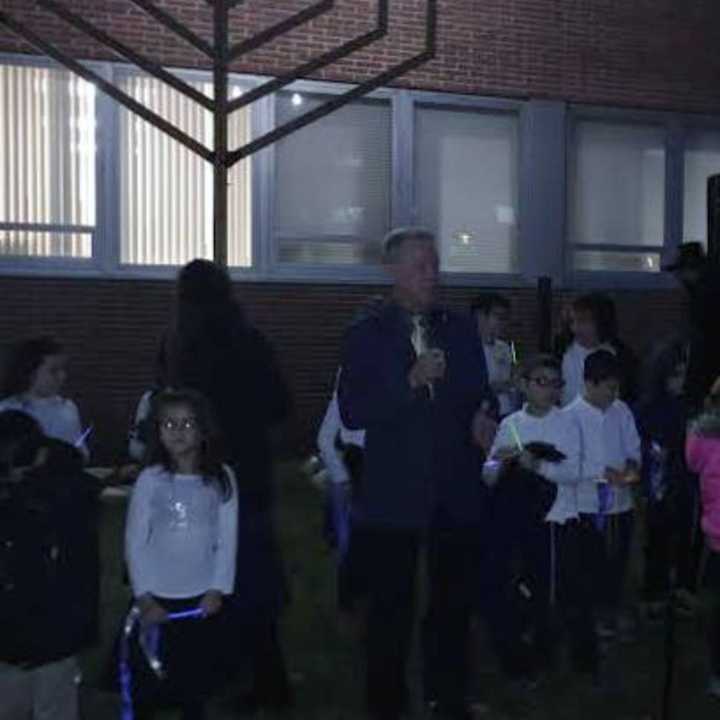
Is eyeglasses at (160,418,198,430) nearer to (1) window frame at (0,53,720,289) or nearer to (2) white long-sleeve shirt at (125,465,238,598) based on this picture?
(2) white long-sleeve shirt at (125,465,238,598)

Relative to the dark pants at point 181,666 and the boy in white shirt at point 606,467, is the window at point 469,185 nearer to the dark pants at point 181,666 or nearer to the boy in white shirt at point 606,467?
the boy in white shirt at point 606,467

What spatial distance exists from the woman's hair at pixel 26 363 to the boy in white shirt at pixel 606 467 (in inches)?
90.5

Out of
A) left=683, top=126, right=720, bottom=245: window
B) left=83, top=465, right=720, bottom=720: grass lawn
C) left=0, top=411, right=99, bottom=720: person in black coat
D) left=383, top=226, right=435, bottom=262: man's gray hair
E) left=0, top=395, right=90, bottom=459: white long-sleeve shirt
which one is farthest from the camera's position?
left=683, top=126, right=720, bottom=245: window

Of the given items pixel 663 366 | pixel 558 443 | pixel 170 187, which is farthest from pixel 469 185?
pixel 558 443

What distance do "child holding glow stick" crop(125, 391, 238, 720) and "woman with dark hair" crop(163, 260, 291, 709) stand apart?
43 centimetres

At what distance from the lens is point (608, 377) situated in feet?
19.0

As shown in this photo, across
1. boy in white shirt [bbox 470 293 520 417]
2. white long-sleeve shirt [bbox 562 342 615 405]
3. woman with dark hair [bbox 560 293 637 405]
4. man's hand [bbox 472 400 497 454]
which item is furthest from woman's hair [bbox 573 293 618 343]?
man's hand [bbox 472 400 497 454]

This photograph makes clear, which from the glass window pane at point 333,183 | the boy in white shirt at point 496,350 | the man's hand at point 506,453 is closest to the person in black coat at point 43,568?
the man's hand at point 506,453

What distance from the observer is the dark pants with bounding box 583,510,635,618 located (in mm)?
5617

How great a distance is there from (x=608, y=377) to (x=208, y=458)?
212 cm

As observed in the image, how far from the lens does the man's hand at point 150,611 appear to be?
4254mm

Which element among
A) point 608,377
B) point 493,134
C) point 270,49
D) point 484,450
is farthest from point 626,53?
point 484,450

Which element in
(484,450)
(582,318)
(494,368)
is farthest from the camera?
(494,368)

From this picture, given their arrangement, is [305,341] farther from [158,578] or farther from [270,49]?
[158,578]
